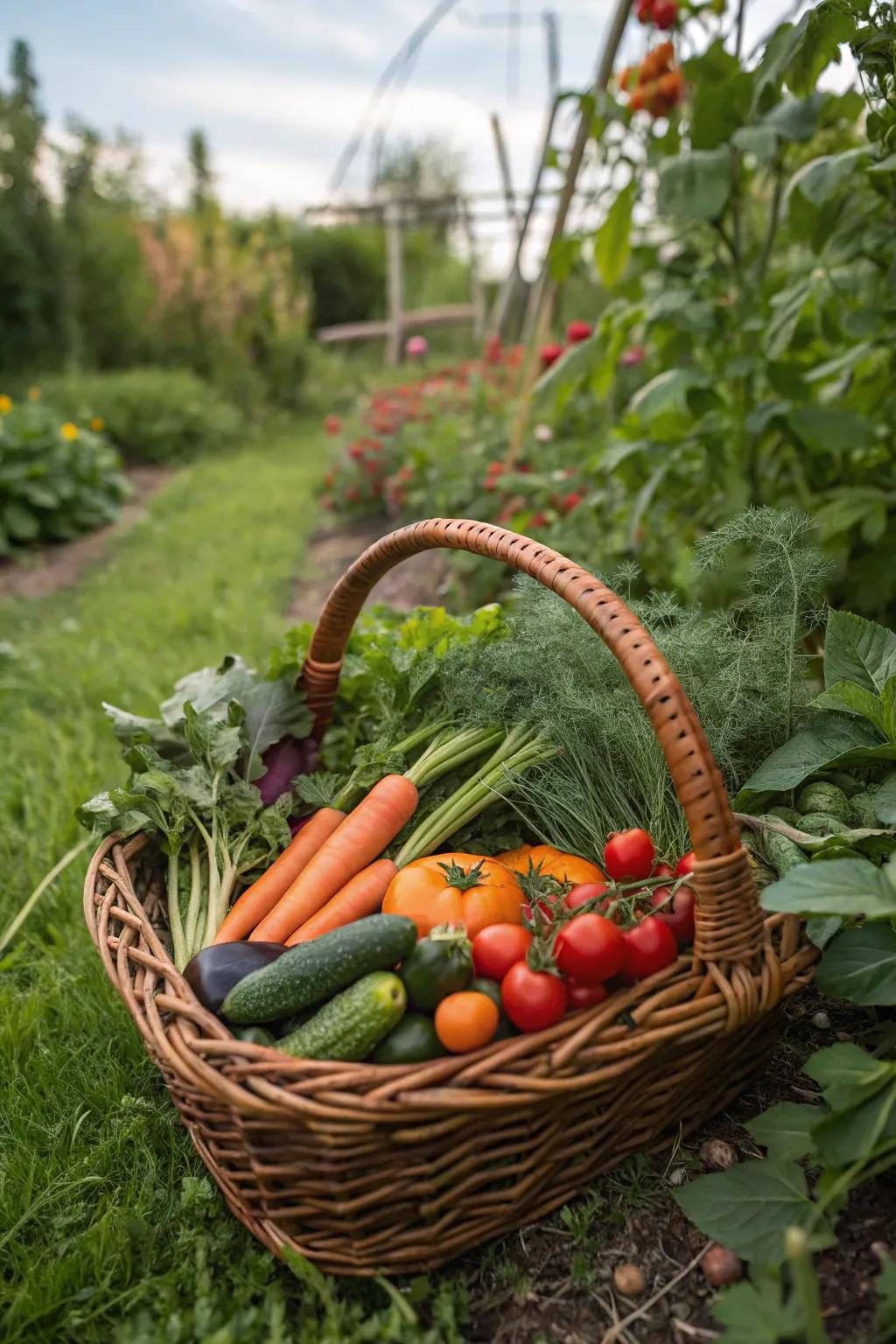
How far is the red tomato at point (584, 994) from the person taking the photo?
1.45 m

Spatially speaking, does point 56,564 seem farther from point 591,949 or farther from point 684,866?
point 591,949

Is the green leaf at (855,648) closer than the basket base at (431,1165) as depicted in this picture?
No

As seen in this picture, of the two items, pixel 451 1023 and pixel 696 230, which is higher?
pixel 696 230

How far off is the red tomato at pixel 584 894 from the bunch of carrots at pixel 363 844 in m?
0.37

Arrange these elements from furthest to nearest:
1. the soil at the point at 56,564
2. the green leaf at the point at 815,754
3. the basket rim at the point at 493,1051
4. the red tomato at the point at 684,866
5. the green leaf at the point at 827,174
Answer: the soil at the point at 56,564, the green leaf at the point at 827,174, the green leaf at the point at 815,754, the red tomato at the point at 684,866, the basket rim at the point at 493,1051

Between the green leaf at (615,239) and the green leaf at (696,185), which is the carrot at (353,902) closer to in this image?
the green leaf at (696,185)

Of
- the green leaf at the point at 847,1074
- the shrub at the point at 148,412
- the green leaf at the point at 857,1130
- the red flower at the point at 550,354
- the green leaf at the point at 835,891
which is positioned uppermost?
the red flower at the point at 550,354

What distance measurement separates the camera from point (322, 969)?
152 cm

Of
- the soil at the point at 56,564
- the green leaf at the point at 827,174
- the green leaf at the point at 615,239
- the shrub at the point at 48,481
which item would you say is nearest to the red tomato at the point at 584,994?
the green leaf at the point at 827,174

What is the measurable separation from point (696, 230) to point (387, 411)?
4339 mm

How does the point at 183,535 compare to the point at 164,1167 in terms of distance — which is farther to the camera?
the point at 183,535

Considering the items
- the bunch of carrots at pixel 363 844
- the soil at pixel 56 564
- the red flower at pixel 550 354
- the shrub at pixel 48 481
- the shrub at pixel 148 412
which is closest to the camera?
the bunch of carrots at pixel 363 844

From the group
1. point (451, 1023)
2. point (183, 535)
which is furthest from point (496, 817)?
point (183, 535)

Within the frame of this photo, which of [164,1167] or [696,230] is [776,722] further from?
[696,230]
